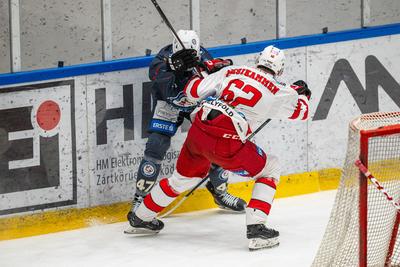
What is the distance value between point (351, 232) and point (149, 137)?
1.90m

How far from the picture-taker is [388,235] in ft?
19.7

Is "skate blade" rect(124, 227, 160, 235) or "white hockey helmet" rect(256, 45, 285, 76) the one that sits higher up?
"white hockey helmet" rect(256, 45, 285, 76)

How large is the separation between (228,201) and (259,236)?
0.83 metres

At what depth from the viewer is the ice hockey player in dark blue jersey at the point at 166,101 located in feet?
23.4

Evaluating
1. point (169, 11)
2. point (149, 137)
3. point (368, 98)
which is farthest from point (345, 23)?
point (149, 137)

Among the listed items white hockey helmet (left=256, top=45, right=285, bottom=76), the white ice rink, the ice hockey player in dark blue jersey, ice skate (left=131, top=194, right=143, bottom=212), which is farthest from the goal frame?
ice skate (left=131, top=194, right=143, bottom=212)

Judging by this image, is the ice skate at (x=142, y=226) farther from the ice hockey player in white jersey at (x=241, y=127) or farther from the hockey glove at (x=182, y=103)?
the hockey glove at (x=182, y=103)

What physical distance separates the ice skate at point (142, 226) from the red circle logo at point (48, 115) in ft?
2.28

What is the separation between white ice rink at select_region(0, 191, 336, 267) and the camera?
6.61 metres

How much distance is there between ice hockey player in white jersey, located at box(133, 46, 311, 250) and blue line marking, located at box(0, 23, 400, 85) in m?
0.70

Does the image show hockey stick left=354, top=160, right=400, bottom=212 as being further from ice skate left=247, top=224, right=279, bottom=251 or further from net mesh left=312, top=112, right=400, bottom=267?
ice skate left=247, top=224, right=279, bottom=251

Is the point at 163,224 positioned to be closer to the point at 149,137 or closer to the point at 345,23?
the point at 149,137

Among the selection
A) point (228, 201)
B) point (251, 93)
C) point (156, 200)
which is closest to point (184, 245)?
point (156, 200)

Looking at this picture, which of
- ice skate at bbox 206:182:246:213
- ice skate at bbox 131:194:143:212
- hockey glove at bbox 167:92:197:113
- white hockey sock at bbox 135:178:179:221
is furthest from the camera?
ice skate at bbox 206:182:246:213
